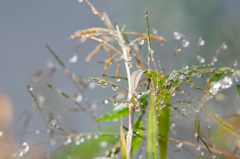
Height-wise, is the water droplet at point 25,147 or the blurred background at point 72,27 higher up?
the blurred background at point 72,27

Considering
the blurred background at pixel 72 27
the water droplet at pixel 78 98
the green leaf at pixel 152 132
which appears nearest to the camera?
the green leaf at pixel 152 132

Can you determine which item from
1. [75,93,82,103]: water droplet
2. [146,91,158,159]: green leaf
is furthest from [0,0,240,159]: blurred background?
[146,91,158,159]: green leaf

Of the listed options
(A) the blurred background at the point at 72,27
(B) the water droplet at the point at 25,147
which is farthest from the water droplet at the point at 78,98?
(A) the blurred background at the point at 72,27

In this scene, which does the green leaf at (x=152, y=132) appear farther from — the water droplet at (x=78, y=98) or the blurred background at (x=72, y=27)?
the blurred background at (x=72, y=27)

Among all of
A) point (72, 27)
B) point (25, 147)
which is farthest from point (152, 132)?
point (72, 27)

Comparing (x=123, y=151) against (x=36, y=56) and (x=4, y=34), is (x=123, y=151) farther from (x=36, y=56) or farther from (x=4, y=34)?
(x=4, y=34)

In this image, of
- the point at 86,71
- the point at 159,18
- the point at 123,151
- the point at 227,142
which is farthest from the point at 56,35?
the point at 123,151

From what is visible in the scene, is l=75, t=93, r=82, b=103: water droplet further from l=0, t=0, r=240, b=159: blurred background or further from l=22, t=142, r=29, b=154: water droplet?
l=0, t=0, r=240, b=159: blurred background

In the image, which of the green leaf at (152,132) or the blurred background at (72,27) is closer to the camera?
the green leaf at (152,132)
